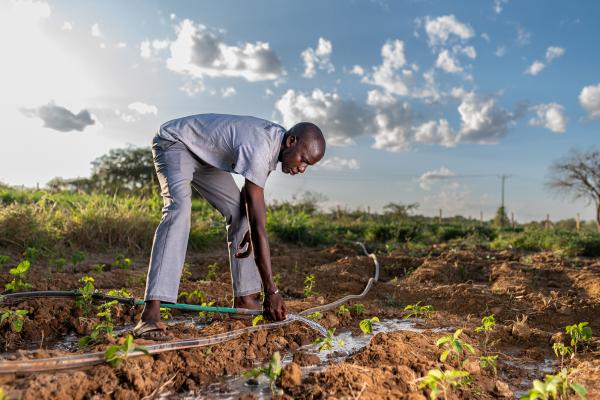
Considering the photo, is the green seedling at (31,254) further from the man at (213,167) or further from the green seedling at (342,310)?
the green seedling at (342,310)

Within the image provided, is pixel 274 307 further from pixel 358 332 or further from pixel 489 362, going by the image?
pixel 489 362

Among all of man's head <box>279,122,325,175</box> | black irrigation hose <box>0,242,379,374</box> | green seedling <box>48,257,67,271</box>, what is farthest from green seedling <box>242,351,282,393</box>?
green seedling <box>48,257,67,271</box>

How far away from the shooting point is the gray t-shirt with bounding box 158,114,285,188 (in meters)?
3.24

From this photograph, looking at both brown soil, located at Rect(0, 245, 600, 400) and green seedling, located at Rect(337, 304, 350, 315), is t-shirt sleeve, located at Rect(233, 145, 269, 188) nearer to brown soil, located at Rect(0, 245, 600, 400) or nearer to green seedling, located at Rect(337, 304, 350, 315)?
brown soil, located at Rect(0, 245, 600, 400)

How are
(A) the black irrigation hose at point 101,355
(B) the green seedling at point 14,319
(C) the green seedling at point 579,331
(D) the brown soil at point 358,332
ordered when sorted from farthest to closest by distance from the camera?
(B) the green seedling at point 14,319
(C) the green seedling at point 579,331
(D) the brown soil at point 358,332
(A) the black irrigation hose at point 101,355

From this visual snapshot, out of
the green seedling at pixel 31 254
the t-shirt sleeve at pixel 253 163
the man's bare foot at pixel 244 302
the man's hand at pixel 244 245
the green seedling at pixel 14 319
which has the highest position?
the t-shirt sleeve at pixel 253 163

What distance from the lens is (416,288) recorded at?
5.74m

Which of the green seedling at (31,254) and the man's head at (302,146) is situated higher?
the man's head at (302,146)

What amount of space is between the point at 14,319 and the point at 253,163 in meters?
Result: 2.10

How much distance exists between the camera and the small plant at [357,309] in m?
4.34

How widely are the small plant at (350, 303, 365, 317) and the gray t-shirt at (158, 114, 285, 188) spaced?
1.57 meters

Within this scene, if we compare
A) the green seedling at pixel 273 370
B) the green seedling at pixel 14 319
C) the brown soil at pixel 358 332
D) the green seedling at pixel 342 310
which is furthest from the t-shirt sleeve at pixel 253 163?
the green seedling at pixel 14 319

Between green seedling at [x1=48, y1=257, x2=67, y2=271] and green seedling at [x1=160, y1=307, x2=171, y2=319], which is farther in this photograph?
green seedling at [x1=48, y1=257, x2=67, y2=271]

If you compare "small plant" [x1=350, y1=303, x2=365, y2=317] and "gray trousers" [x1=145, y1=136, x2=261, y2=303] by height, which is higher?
"gray trousers" [x1=145, y1=136, x2=261, y2=303]
